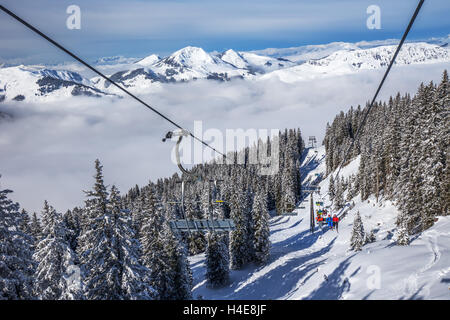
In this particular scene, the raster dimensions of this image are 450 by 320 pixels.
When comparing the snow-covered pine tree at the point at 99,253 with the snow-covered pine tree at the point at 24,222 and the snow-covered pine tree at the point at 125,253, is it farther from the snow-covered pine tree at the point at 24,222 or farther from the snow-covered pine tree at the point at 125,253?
the snow-covered pine tree at the point at 24,222

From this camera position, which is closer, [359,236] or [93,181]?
[93,181]

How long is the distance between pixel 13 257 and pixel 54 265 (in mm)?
4355

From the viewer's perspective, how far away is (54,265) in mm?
18766

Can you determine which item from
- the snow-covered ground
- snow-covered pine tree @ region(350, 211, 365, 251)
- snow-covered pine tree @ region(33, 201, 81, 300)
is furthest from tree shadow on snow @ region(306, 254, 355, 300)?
snow-covered pine tree @ region(33, 201, 81, 300)

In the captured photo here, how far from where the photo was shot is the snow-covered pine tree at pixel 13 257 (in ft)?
47.1

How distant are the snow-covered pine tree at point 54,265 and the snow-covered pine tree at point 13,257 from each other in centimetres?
250

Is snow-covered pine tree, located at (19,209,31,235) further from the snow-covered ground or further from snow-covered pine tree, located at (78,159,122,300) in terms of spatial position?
the snow-covered ground

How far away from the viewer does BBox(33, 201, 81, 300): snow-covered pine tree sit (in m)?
18.0

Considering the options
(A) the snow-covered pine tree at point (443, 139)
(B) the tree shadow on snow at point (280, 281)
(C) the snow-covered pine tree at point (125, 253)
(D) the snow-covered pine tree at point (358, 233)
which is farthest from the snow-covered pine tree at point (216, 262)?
(A) the snow-covered pine tree at point (443, 139)

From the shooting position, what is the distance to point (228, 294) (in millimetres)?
42250

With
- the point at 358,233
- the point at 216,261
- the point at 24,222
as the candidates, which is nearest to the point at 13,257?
the point at 24,222

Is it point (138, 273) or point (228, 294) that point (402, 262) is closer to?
point (138, 273)

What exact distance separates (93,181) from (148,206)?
9736 millimetres
